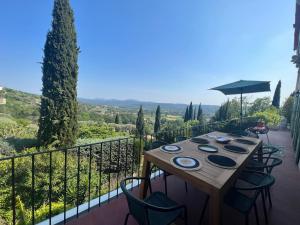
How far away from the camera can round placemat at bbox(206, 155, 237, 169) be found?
6.01 feet

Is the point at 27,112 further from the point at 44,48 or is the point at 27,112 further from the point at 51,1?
the point at 51,1

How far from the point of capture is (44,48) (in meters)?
7.96

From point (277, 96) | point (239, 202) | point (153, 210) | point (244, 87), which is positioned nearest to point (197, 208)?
point (239, 202)

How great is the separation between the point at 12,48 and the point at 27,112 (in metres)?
6.54

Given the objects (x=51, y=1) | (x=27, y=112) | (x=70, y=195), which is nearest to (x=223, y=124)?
(x=70, y=195)

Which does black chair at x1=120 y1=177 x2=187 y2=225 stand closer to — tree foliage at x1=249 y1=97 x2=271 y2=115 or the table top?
the table top

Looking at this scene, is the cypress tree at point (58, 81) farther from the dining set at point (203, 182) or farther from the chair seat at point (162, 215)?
the chair seat at point (162, 215)

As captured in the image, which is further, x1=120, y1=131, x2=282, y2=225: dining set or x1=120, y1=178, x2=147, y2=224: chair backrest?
x1=120, y1=131, x2=282, y2=225: dining set

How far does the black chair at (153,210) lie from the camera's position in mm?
1177

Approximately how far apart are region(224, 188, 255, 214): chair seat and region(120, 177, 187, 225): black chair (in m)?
0.52

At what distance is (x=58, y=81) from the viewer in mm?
7977

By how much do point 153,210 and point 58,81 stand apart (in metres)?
8.24

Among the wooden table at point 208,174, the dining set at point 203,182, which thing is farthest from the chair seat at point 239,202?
the wooden table at point 208,174

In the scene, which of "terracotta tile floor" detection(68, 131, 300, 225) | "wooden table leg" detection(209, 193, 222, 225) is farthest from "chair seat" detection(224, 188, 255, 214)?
"terracotta tile floor" detection(68, 131, 300, 225)
